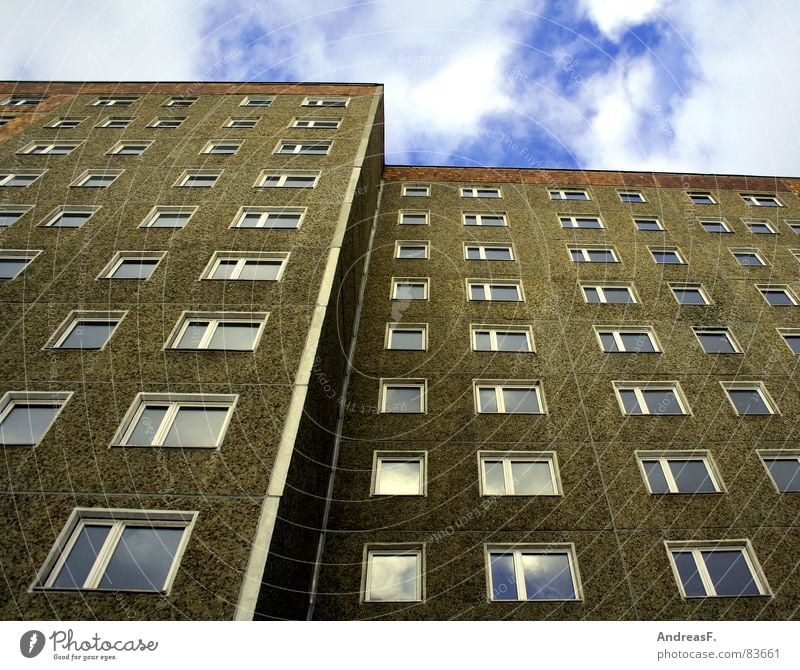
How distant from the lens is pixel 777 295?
1980 cm

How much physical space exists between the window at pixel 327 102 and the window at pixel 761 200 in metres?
20.6

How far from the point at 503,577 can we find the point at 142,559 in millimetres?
7131

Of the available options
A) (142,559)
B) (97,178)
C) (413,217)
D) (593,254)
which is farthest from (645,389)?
(97,178)

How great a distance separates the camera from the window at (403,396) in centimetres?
1547

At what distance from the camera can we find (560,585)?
37.6ft

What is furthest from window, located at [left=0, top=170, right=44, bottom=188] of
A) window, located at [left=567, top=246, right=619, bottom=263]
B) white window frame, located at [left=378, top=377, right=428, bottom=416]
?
window, located at [left=567, top=246, right=619, bottom=263]

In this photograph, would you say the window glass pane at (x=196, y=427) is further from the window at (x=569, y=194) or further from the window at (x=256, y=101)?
the window at (x=256, y=101)

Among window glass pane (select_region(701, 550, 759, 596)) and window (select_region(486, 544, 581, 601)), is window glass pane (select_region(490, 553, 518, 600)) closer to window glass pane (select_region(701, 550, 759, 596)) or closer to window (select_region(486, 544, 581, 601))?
window (select_region(486, 544, 581, 601))

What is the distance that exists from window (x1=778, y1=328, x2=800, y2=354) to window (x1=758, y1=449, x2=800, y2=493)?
5141mm

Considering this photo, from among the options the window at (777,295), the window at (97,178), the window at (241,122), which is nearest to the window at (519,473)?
the window at (777,295)

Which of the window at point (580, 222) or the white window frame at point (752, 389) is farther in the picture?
the window at point (580, 222)

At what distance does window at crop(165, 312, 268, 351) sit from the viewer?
12.7m
